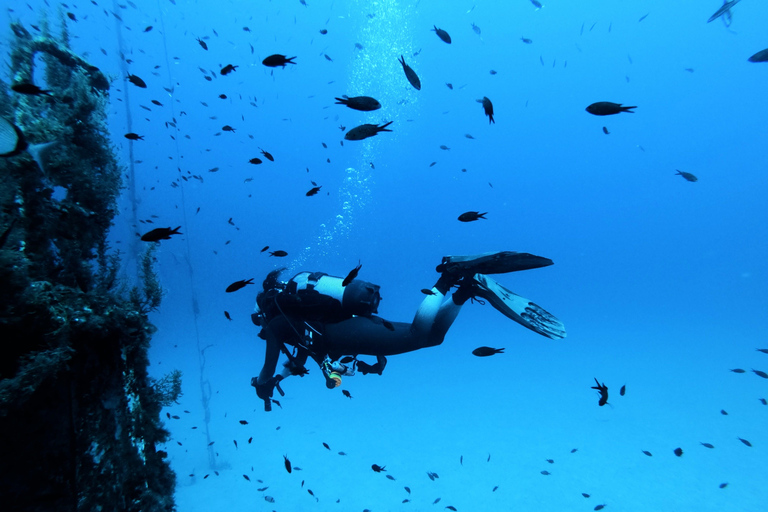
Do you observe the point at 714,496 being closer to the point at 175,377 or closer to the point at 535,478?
the point at 535,478

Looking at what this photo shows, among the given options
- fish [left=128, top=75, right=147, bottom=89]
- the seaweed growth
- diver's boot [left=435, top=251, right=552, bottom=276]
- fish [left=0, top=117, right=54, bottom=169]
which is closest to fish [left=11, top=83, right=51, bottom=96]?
the seaweed growth

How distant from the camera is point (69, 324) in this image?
11.1 ft

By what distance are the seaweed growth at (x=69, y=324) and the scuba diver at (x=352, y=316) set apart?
1.72m

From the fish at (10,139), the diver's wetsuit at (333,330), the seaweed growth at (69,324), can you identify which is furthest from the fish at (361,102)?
the seaweed growth at (69,324)

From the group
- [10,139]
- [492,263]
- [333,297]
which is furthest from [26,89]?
[492,263]

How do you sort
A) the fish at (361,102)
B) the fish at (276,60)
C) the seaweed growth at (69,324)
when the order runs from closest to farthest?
1. the seaweed growth at (69,324)
2. the fish at (361,102)
3. the fish at (276,60)

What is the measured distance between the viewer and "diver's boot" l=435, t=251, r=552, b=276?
17.0ft

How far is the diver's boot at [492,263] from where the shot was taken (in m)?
5.19

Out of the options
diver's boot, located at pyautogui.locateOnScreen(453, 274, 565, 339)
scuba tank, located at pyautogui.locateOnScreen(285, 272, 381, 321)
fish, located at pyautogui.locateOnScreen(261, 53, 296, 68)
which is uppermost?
fish, located at pyautogui.locateOnScreen(261, 53, 296, 68)

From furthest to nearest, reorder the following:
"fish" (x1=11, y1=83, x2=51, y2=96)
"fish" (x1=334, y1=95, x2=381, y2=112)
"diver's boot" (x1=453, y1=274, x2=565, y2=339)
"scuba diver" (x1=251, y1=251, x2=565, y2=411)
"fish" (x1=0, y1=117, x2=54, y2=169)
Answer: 1. "scuba diver" (x1=251, y1=251, x2=565, y2=411)
2. "diver's boot" (x1=453, y1=274, x2=565, y2=339)
3. "fish" (x1=334, y1=95, x2=381, y2=112)
4. "fish" (x1=11, y1=83, x2=51, y2=96)
5. "fish" (x1=0, y1=117, x2=54, y2=169)

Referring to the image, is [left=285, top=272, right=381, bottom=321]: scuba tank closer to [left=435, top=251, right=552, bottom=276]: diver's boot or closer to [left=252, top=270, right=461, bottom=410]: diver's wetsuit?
[left=252, top=270, right=461, bottom=410]: diver's wetsuit

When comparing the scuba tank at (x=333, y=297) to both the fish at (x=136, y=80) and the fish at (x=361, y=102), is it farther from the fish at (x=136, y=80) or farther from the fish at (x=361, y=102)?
the fish at (x=136, y=80)

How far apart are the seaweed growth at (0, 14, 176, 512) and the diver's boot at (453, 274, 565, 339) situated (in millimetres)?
4676

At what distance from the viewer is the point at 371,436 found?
790 inches
